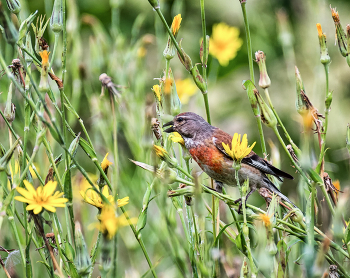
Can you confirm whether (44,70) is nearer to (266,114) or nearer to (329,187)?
(266,114)

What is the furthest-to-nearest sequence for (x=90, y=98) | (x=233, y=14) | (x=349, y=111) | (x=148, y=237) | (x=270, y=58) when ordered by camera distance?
(x=233, y=14) → (x=270, y=58) → (x=349, y=111) → (x=90, y=98) → (x=148, y=237)

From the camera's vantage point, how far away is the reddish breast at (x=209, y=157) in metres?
1.73

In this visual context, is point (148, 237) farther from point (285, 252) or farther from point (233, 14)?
point (233, 14)

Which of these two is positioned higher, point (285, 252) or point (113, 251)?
point (113, 251)

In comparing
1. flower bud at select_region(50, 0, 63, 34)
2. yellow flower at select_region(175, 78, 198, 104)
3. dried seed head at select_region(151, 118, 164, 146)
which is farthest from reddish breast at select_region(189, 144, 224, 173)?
flower bud at select_region(50, 0, 63, 34)

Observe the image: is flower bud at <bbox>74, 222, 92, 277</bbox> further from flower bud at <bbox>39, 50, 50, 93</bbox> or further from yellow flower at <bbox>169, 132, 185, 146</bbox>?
yellow flower at <bbox>169, 132, 185, 146</bbox>

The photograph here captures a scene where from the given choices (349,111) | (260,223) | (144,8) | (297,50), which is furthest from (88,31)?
(260,223)

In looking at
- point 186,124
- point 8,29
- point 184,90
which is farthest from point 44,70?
point 184,90

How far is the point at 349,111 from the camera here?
3.47 metres

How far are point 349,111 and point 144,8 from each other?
205cm

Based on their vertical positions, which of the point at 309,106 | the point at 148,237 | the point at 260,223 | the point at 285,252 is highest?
the point at 309,106

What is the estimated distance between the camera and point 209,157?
1.80m

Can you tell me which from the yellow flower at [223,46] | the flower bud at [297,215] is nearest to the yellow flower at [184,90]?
the yellow flower at [223,46]

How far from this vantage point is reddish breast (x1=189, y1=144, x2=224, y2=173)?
5.68 feet
